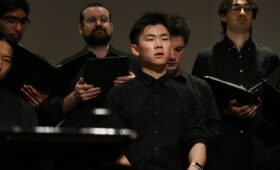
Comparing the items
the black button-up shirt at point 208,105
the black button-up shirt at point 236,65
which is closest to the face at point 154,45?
the black button-up shirt at point 208,105

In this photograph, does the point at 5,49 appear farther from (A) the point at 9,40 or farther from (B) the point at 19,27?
(B) the point at 19,27

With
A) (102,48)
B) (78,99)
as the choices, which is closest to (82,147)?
(78,99)

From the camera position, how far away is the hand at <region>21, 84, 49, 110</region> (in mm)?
2684

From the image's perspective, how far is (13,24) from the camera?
2.98m

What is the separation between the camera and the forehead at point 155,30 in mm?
2412

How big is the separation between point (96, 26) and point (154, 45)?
84 cm

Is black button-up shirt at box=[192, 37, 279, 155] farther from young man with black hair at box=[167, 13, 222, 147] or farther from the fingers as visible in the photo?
the fingers

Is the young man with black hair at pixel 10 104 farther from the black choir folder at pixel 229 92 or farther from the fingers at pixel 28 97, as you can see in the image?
the black choir folder at pixel 229 92

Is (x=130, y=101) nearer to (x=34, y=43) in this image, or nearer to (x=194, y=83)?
(x=194, y=83)

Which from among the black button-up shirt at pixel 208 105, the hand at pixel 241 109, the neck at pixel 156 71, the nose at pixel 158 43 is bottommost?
the hand at pixel 241 109

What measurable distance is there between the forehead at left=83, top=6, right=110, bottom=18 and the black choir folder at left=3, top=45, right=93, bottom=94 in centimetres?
53

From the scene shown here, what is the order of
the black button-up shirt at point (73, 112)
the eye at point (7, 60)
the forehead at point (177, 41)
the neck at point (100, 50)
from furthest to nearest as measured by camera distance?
the neck at point (100, 50)
the forehead at point (177, 41)
the black button-up shirt at point (73, 112)
the eye at point (7, 60)

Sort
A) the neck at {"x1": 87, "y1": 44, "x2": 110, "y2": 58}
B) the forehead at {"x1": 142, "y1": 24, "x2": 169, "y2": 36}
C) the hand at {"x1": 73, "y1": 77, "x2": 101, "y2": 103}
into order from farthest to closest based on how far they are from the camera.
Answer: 1. the neck at {"x1": 87, "y1": 44, "x2": 110, "y2": 58}
2. the hand at {"x1": 73, "y1": 77, "x2": 101, "y2": 103}
3. the forehead at {"x1": 142, "y1": 24, "x2": 169, "y2": 36}

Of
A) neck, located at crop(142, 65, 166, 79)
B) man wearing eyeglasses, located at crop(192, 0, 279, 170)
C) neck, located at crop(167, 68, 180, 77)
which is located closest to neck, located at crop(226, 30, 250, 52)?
man wearing eyeglasses, located at crop(192, 0, 279, 170)
